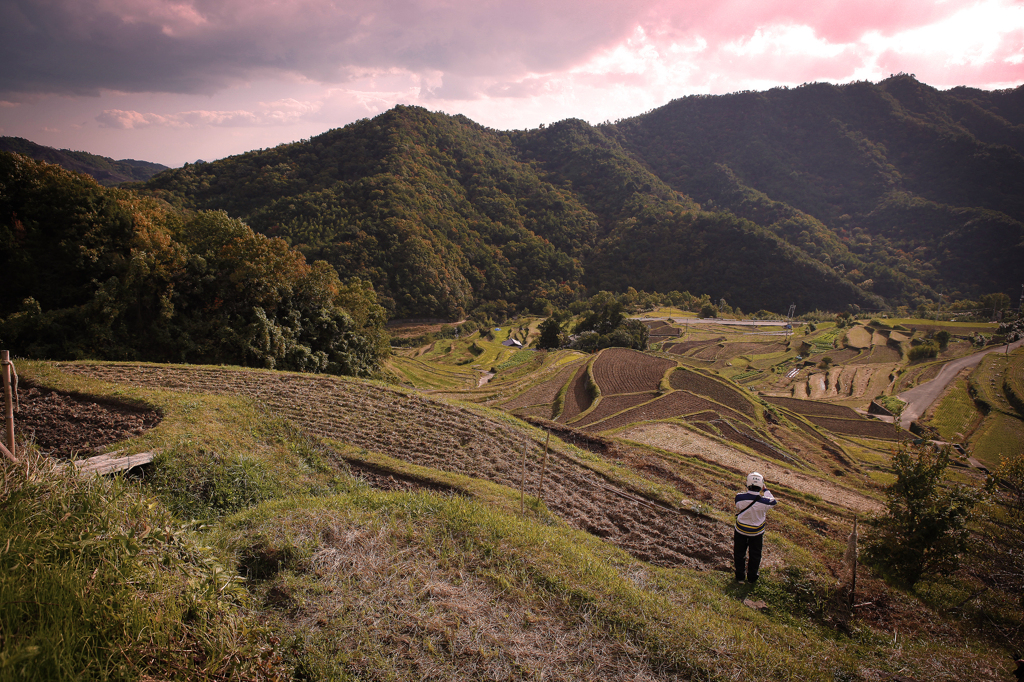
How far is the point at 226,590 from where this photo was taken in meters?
4.29

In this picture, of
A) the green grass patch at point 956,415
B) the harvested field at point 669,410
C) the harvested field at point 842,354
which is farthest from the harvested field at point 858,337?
the harvested field at point 669,410

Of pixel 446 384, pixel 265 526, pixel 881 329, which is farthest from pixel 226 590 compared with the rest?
pixel 881 329

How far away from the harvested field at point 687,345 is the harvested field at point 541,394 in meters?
39.6

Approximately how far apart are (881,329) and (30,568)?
105 metres

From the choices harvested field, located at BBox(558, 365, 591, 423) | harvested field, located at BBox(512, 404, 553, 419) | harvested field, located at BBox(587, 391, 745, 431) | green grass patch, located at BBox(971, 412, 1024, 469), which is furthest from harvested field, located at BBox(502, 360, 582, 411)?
green grass patch, located at BBox(971, 412, 1024, 469)

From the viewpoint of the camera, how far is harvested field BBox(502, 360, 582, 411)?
32.7m

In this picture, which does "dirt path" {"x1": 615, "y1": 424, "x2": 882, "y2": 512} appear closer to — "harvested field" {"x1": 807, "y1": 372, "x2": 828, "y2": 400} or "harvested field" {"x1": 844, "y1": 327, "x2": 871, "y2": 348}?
"harvested field" {"x1": 807, "y1": 372, "x2": 828, "y2": 400}

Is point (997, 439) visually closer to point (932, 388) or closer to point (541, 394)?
point (932, 388)

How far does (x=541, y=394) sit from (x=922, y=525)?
2671 cm

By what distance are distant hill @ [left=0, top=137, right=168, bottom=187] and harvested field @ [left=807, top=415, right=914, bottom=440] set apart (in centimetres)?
11327

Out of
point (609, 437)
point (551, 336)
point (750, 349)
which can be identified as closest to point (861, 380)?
point (750, 349)

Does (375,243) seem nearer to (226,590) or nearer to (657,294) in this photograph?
(657,294)

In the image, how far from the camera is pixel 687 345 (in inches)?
2968

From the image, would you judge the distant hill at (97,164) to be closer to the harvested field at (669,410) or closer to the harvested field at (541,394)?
the harvested field at (541,394)
